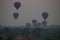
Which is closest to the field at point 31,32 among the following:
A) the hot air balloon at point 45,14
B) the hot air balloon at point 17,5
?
the hot air balloon at point 45,14

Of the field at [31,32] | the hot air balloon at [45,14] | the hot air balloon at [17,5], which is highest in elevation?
the hot air balloon at [17,5]

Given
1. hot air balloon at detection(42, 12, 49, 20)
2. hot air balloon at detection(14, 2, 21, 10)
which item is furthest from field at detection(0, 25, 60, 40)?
hot air balloon at detection(14, 2, 21, 10)

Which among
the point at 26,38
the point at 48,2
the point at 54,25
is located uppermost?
the point at 48,2

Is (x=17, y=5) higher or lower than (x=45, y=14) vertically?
higher

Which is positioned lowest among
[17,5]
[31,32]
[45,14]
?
[31,32]

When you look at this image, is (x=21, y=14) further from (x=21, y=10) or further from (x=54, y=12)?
(x=54, y=12)

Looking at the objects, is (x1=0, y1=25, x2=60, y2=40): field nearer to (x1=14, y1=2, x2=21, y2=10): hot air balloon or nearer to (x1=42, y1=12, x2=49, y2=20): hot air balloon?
(x1=42, y1=12, x2=49, y2=20): hot air balloon

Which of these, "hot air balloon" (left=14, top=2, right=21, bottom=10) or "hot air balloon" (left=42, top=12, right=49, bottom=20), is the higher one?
"hot air balloon" (left=14, top=2, right=21, bottom=10)

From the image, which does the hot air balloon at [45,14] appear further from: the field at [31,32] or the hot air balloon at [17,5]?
the hot air balloon at [17,5]

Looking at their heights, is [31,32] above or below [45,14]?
below

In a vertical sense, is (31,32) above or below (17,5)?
below

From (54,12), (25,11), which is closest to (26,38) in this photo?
(25,11)
